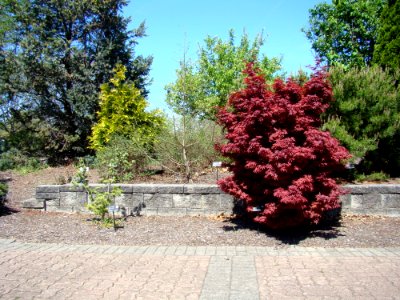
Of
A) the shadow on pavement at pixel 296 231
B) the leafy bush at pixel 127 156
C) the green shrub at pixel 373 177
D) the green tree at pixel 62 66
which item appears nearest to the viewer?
the shadow on pavement at pixel 296 231

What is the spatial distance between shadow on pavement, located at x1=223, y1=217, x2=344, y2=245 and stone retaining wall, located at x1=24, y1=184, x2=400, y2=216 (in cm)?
46

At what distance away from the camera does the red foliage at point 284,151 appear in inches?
193

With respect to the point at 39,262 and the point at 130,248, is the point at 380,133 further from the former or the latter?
the point at 39,262

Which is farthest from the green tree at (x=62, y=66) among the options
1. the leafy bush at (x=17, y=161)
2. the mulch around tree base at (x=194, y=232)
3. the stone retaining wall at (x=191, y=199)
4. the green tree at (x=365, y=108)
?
the green tree at (x=365, y=108)

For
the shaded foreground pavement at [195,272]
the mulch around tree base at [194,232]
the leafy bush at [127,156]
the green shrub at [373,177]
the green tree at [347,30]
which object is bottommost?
the shaded foreground pavement at [195,272]

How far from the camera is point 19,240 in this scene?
216 inches

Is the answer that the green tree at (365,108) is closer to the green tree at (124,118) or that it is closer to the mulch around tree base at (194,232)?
the mulch around tree base at (194,232)

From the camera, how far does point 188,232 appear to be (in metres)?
5.69

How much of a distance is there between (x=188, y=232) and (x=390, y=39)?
7912mm

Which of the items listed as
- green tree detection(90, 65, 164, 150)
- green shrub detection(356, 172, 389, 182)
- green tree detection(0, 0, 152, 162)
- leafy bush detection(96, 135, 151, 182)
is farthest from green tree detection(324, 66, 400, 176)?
green tree detection(0, 0, 152, 162)

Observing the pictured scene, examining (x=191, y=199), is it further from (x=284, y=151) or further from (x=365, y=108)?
(x=365, y=108)

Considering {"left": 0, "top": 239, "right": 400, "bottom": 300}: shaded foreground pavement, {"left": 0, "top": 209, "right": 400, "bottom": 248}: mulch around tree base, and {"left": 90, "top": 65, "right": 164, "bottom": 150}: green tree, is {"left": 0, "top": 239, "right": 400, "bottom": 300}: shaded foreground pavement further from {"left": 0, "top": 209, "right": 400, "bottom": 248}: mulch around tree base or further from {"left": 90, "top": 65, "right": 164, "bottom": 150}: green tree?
{"left": 90, "top": 65, "right": 164, "bottom": 150}: green tree

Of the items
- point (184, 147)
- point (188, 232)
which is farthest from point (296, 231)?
point (184, 147)

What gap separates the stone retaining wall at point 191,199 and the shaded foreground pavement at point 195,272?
4.94ft
